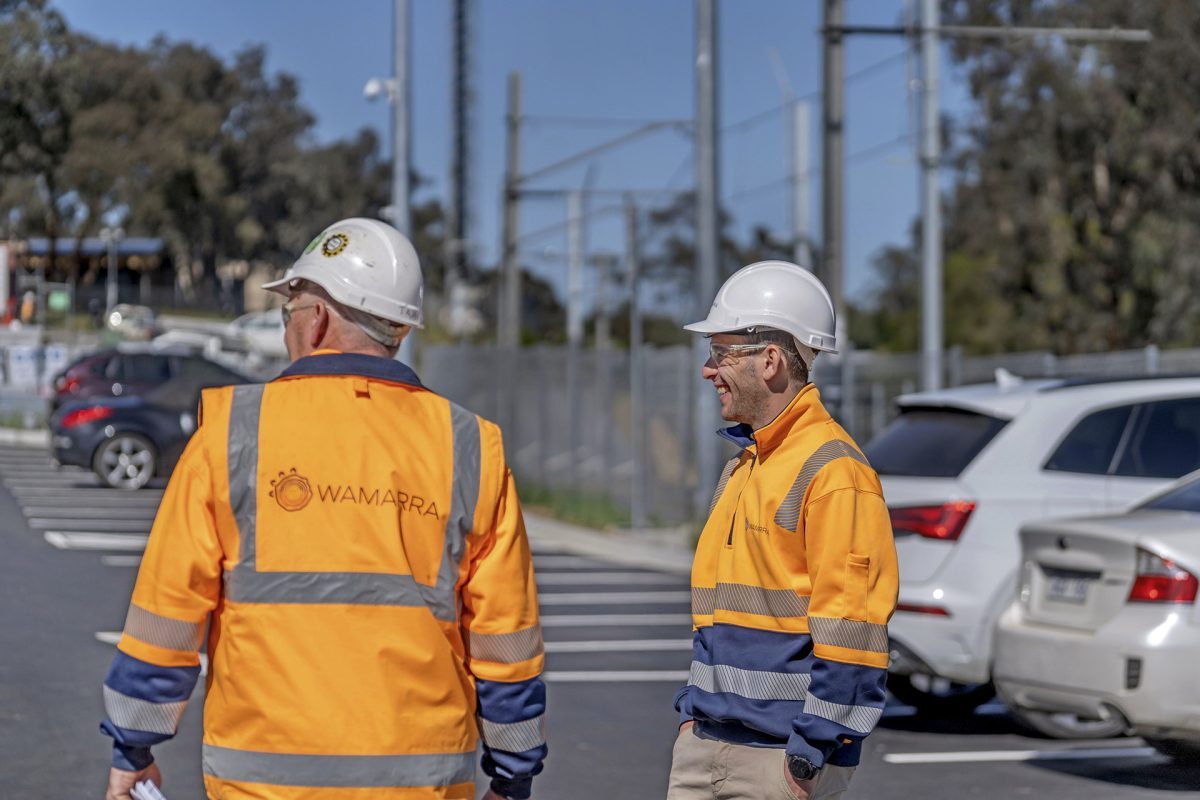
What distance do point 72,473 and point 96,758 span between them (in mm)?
19494

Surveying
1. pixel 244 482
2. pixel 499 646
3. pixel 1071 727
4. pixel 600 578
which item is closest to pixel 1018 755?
pixel 1071 727

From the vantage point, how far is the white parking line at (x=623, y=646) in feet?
39.8

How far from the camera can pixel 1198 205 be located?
137 feet

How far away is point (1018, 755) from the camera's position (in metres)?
8.66

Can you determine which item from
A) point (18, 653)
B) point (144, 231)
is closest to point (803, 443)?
point (18, 653)

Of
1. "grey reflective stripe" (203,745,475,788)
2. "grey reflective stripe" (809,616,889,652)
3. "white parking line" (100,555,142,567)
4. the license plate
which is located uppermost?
"grey reflective stripe" (809,616,889,652)

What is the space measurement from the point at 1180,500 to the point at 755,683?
4.74 m

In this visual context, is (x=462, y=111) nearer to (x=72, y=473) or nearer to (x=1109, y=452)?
(x=72, y=473)

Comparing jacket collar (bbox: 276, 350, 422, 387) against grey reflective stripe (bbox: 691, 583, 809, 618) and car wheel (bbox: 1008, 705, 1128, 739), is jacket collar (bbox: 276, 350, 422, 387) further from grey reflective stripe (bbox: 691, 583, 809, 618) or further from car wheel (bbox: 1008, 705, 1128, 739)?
car wheel (bbox: 1008, 705, 1128, 739)

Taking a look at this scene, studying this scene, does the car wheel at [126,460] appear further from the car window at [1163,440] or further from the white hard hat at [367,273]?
the white hard hat at [367,273]

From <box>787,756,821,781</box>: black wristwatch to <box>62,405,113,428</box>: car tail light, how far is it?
2067cm

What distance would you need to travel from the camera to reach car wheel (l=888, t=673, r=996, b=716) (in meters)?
9.76

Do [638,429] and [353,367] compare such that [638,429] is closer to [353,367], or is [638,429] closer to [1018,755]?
[1018,755]

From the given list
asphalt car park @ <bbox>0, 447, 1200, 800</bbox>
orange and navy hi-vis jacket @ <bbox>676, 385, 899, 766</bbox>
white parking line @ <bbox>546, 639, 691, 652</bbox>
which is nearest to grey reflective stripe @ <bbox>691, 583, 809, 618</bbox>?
orange and navy hi-vis jacket @ <bbox>676, 385, 899, 766</bbox>
